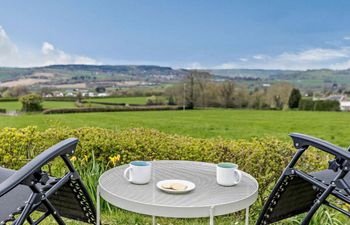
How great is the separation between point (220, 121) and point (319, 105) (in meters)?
4.57

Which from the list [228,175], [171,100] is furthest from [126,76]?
[228,175]

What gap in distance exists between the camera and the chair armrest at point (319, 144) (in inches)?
59.7

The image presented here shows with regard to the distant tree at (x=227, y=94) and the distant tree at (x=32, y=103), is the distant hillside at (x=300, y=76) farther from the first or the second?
the distant tree at (x=32, y=103)

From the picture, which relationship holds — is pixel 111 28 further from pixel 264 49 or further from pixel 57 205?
pixel 57 205

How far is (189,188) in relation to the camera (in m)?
1.58

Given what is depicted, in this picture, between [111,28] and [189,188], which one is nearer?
[189,188]

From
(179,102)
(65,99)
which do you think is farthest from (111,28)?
(179,102)

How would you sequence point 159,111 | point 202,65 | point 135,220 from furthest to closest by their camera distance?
point 202,65 → point 159,111 → point 135,220

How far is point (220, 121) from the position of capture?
1177cm

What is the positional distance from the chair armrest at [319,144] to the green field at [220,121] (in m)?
7.34

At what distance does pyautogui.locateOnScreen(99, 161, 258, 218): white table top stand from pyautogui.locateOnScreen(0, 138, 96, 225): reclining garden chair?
0.16 meters

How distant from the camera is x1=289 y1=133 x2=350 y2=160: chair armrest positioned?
152cm

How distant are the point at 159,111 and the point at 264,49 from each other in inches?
170

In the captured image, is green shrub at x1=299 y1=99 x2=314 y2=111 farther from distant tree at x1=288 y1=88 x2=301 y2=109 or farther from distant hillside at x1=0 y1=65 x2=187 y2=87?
distant hillside at x1=0 y1=65 x2=187 y2=87
